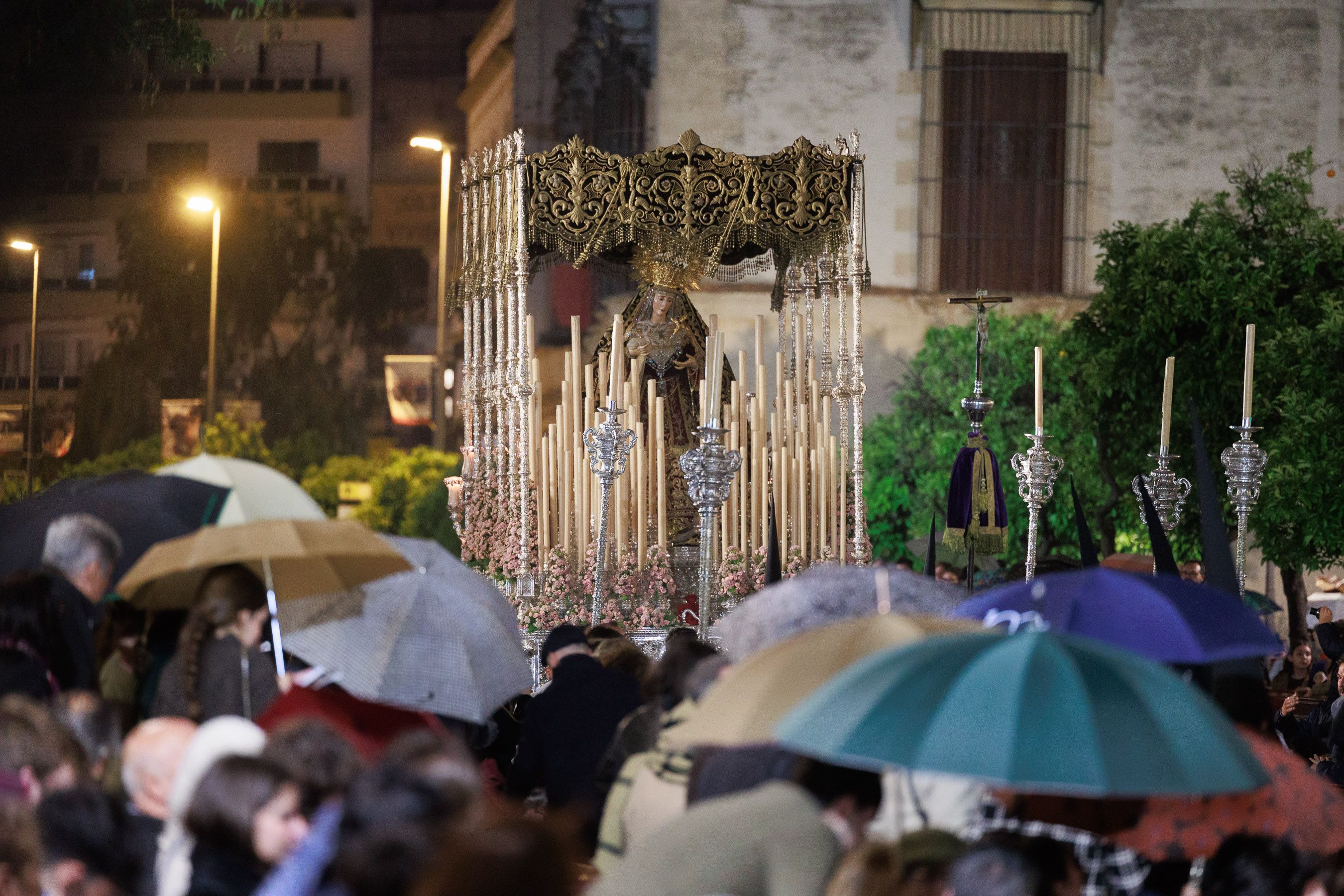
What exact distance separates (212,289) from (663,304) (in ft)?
56.2

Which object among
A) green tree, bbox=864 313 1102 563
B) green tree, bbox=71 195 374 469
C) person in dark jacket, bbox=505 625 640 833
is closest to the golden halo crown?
person in dark jacket, bbox=505 625 640 833

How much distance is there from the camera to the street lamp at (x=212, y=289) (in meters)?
27.2

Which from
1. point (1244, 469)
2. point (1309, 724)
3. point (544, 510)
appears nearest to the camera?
point (1244, 469)

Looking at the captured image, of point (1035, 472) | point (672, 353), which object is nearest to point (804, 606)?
point (1035, 472)

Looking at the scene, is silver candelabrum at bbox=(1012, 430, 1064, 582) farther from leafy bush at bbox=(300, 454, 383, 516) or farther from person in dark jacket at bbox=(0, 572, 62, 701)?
leafy bush at bbox=(300, 454, 383, 516)

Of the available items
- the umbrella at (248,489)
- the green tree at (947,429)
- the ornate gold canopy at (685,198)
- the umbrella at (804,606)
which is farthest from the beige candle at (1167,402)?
the green tree at (947,429)

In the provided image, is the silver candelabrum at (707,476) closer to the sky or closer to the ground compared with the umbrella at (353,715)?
closer to the sky

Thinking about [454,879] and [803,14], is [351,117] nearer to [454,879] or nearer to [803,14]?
[803,14]

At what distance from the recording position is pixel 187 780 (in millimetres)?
3768

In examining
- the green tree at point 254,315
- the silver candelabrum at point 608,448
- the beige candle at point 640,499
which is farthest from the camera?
the green tree at point 254,315

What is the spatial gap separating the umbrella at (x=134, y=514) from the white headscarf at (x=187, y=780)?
2064 millimetres

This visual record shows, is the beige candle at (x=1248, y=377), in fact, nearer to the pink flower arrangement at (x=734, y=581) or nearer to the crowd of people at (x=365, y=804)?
the crowd of people at (x=365, y=804)

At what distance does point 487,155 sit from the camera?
1168cm

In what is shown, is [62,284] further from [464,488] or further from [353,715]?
[353,715]
